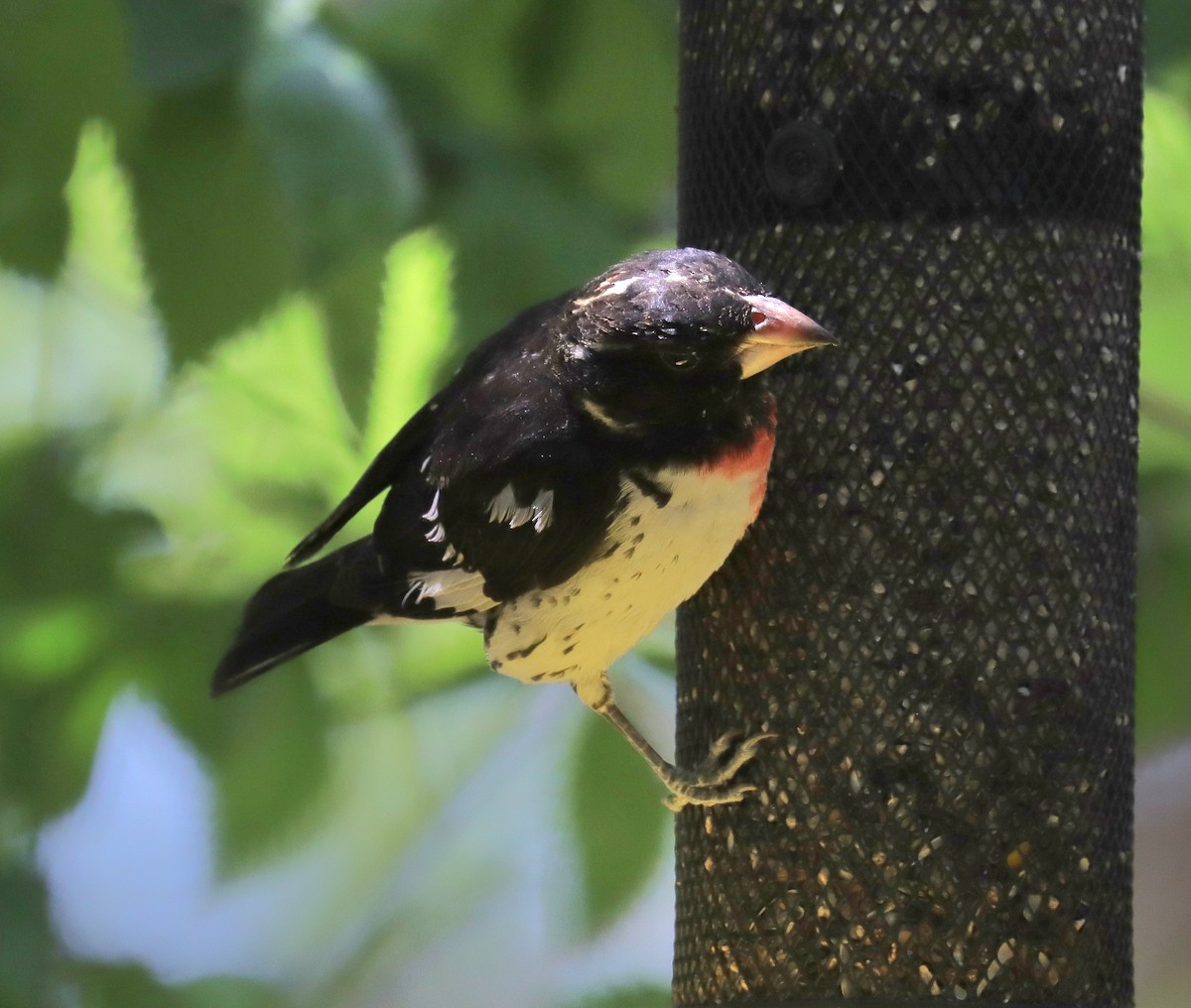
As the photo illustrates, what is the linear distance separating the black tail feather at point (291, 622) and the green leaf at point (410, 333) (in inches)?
23.2

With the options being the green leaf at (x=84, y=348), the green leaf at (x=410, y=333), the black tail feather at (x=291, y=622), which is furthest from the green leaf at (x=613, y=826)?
the green leaf at (x=84, y=348)

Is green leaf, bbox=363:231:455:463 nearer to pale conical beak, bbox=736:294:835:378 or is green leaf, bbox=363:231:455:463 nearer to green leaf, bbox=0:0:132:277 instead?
green leaf, bbox=0:0:132:277

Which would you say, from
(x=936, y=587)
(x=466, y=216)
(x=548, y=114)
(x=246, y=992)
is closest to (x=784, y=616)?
(x=936, y=587)

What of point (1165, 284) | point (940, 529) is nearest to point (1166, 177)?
point (1165, 284)

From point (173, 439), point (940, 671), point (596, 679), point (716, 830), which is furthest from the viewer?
point (173, 439)

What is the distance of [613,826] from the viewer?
3.08 metres

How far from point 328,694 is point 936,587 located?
147 cm

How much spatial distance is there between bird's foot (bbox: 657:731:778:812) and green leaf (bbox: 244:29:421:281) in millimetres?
1201

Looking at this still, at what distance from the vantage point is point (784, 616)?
84.6 inches

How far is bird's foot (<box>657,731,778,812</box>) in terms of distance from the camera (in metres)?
2.13

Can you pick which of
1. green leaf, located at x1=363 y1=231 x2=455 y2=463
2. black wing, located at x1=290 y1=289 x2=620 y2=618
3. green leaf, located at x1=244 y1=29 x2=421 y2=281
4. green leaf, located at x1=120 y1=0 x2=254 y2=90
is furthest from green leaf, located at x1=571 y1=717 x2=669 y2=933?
green leaf, located at x1=120 y1=0 x2=254 y2=90

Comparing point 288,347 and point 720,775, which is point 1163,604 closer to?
point 720,775

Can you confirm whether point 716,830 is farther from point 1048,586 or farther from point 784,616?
point 1048,586

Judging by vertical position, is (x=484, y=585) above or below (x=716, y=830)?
above
